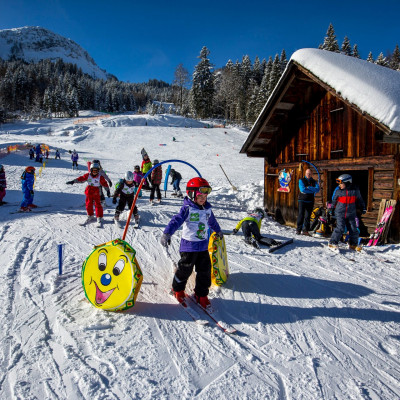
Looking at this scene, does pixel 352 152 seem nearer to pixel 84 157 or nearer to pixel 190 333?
pixel 190 333

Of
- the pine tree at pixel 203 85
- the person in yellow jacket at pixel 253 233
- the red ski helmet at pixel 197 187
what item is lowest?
the person in yellow jacket at pixel 253 233

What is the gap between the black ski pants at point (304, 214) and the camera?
25.1ft

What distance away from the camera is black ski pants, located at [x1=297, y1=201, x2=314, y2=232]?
764 centimetres

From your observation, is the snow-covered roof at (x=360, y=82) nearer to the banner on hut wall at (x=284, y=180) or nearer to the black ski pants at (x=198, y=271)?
the banner on hut wall at (x=284, y=180)

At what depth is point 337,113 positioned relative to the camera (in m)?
8.42

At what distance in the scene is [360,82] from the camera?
6.55 m

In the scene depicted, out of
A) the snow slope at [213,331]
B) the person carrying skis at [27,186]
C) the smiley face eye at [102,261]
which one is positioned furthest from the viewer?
the person carrying skis at [27,186]

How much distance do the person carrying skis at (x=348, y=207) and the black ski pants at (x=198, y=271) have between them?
4060 mm

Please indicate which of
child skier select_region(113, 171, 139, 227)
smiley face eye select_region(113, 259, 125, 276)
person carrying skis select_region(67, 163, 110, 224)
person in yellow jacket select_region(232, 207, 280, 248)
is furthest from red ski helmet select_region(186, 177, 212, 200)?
person carrying skis select_region(67, 163, 110, 224)

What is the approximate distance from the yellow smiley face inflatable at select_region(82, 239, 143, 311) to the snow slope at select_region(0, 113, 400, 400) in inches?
8.3

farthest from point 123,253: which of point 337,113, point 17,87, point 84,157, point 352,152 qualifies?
point 17,87

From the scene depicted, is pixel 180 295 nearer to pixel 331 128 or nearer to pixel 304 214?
pixel 304 214

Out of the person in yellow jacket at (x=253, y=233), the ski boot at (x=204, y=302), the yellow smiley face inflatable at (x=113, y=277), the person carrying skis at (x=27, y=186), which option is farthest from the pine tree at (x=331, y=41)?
the yellow smiley face inflatable at (x=113, y=277)

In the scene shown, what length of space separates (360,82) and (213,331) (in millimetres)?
6981
